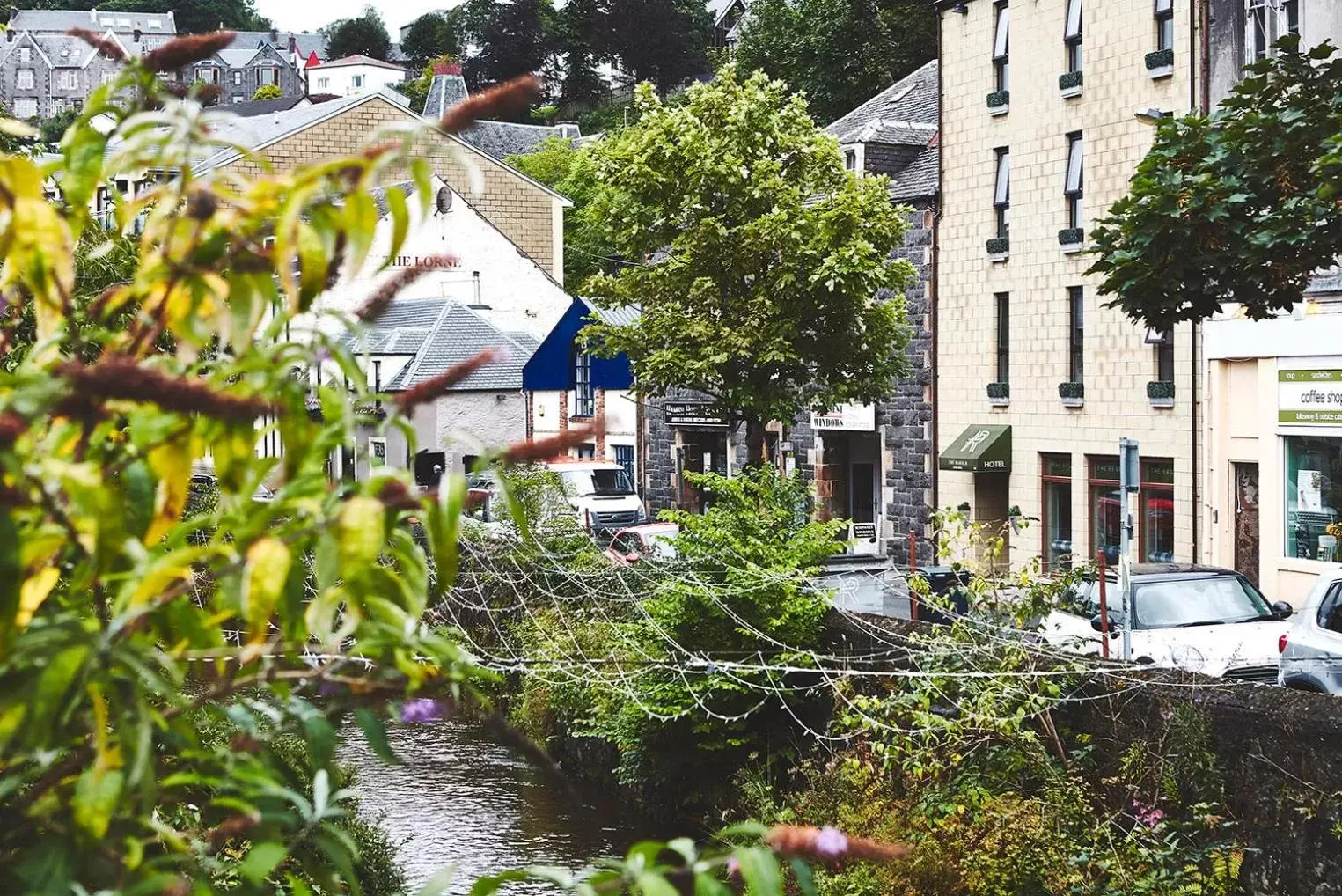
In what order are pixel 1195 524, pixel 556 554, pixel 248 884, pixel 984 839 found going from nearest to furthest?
pixel 248 884, pixel 984 839, pixel 556 554, pixel 1195 524

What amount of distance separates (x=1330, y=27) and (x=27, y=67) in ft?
446

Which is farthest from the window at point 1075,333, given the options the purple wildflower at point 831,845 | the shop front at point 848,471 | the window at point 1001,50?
the purple wildflower at point 831,845

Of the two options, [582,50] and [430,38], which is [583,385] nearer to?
[582,50]

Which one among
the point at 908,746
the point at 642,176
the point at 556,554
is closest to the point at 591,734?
the point at 556,554

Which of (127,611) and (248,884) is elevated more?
(127,611)

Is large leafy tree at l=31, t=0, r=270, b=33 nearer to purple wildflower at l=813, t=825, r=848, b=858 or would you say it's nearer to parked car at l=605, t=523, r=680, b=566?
parked car at l=605, t=523, r=680, b=566

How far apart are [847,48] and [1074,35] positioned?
26580 millimetres

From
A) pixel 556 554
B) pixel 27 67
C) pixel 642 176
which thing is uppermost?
pixel 27 67

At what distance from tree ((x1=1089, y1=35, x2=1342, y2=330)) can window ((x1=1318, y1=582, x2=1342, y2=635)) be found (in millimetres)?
3474

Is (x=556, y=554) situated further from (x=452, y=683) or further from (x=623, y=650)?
(x=452, y=683)

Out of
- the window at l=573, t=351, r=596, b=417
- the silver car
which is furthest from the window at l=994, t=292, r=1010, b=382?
the silver car

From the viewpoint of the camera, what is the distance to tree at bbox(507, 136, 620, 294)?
221 feet

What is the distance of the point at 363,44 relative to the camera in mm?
151250

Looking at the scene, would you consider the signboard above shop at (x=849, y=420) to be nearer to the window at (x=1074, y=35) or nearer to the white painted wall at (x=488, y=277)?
the window at (x=1074, y=35)
